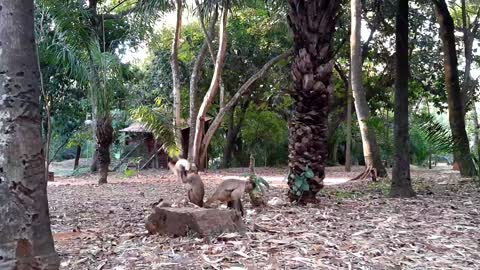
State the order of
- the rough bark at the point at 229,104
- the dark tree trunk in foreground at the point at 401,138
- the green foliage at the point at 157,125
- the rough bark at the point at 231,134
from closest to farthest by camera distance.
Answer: the dark tree trunk in foreground at the point at 401,138 < the green foliage at the point at 157,125 < the rough bark at the point at 229,104 < the rough bark at the point at 231,134

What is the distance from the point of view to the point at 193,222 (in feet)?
15.2

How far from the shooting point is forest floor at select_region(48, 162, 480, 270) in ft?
13.1

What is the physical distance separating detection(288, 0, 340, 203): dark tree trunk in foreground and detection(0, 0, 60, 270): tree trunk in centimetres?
427

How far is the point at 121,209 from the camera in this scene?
7.48 m

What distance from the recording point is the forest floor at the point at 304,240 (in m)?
3.99

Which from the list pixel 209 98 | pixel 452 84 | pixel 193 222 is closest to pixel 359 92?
pixel 452 84

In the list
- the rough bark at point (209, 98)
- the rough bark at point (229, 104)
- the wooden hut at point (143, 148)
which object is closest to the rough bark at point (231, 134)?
the wooden hut at point (143, 148)

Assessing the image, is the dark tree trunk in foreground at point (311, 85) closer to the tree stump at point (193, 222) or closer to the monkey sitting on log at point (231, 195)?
the monkey sitting on log at point (231, 195)

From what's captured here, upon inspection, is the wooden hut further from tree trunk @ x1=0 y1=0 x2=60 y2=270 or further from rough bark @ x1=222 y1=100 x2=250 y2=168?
tree trunk @ x1=0 y1=0 x2=60 y2=270

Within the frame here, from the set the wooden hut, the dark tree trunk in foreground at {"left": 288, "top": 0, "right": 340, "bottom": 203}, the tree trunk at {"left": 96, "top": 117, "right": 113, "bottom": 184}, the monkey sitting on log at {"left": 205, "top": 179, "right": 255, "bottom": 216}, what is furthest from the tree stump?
the wooden hut

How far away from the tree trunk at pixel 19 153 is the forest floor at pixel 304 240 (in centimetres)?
74

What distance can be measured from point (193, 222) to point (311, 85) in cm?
315

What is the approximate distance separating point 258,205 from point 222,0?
588cm

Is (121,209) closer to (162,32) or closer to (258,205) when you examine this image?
(258,205)
